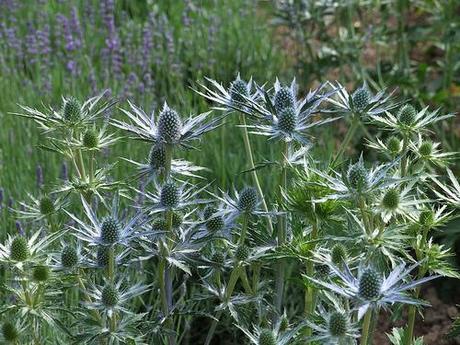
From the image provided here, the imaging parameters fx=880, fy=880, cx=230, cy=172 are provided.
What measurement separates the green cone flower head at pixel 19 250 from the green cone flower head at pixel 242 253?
57 cm

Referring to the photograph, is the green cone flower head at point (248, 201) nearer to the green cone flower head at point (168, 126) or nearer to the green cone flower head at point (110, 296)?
the green cone flower head at point (168, 126)

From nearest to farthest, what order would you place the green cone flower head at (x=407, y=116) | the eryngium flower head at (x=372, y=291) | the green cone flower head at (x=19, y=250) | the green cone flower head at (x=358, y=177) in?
the eryngium flower head at (x=372, y=291)
the green cone flower head at (x=358, y=177)
the green cone flower head at (x=19, y=250)
the green cone flower head at (x=407, y=116)

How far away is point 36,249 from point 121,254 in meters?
0.23

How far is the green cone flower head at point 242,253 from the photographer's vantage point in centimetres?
242

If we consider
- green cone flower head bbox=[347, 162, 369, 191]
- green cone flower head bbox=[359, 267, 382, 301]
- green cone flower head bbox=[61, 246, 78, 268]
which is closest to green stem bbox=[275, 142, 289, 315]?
green cone flower head bbox=[347, 162, 369, 191]

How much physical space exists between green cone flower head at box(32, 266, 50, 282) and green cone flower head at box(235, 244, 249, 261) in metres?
0.52

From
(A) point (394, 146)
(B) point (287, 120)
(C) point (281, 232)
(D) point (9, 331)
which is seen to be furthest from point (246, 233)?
(D) point (9, 331)

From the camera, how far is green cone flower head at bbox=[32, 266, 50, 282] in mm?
2271

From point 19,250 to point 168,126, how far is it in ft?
1.67

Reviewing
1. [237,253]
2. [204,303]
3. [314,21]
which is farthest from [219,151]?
[237,253]

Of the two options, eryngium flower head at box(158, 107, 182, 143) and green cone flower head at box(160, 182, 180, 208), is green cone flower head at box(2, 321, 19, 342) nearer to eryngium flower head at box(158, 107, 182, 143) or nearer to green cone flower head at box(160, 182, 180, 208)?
green cone flower head at box(160, 182, 180, 208)

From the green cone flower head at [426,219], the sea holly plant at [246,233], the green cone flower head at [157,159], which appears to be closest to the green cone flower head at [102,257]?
the sea holly plant at [246,233]

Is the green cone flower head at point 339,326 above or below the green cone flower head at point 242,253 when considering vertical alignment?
below

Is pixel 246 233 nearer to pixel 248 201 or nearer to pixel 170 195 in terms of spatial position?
pixel 248 201
